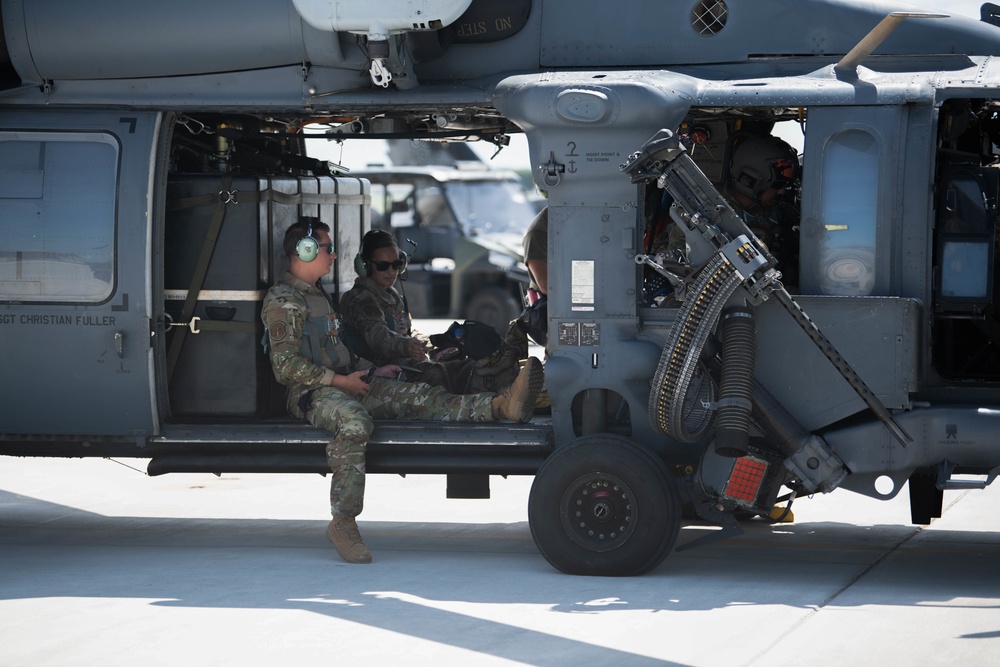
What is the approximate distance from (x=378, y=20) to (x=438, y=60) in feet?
2.02

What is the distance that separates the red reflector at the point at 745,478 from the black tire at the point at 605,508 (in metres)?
0.27

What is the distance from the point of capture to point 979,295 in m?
6.45

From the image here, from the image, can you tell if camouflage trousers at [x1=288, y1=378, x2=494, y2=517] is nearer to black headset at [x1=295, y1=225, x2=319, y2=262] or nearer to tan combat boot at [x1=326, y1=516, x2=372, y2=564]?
tan combat boot at [x1=326, y1=516, x2=372, y2=564]

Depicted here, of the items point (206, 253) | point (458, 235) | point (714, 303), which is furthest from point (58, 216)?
point (458, 235)

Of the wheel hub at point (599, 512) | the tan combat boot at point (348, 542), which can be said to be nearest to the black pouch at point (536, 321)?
the wheel hub at point (599, 512)

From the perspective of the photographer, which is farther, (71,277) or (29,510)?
(29,510)

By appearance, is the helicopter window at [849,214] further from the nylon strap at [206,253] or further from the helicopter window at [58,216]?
the helicopter window at [58,216]

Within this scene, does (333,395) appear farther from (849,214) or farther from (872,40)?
(872,40)

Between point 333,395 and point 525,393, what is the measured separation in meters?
1.02

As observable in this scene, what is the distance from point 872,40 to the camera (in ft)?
20.9

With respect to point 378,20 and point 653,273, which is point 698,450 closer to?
point 653,273

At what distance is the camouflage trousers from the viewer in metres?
6.99

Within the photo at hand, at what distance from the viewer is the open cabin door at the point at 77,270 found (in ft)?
23.6

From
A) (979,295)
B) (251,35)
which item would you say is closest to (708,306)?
(979,295)
